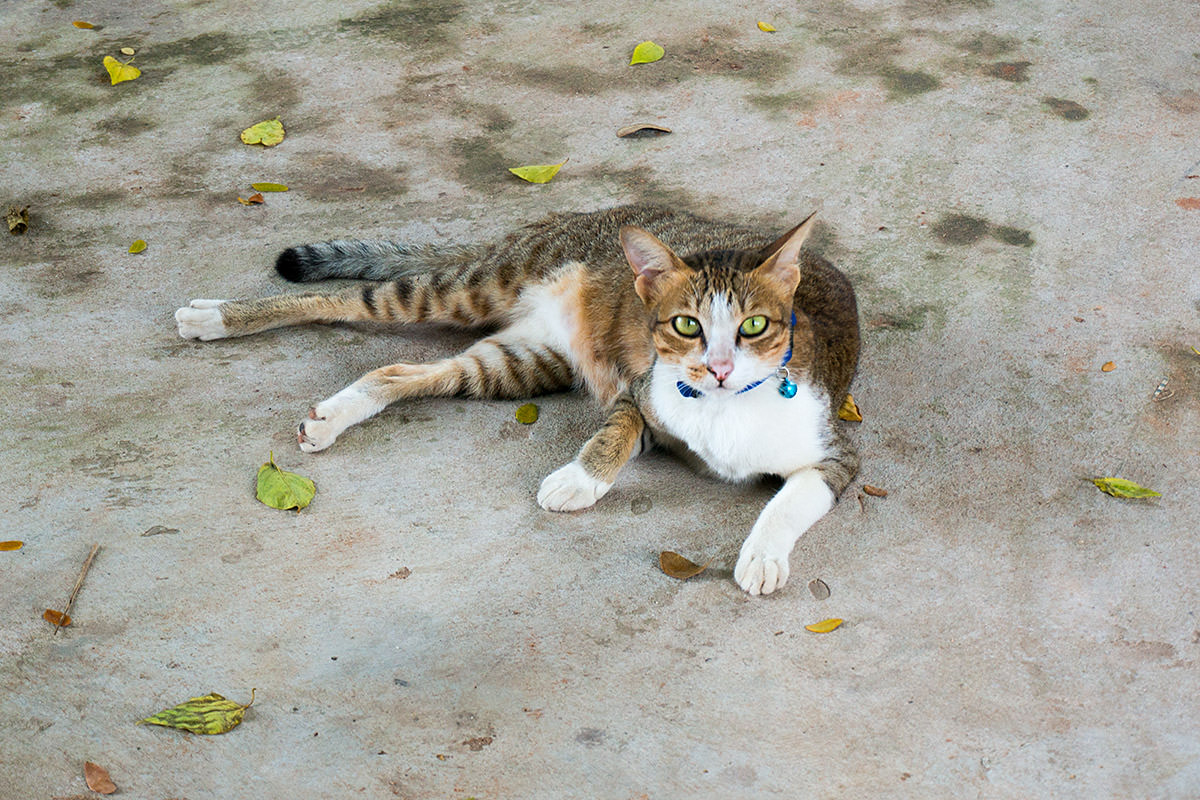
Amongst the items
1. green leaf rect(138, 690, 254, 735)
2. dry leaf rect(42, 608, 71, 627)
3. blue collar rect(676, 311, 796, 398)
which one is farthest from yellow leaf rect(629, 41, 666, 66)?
green leaf rect(138, 690, 254, 735)

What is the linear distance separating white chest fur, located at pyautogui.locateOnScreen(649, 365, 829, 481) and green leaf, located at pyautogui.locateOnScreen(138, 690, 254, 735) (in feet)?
5.16

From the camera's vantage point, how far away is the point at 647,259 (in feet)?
11.4

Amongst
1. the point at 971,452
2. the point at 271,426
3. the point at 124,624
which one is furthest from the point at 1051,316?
the point at 124,624

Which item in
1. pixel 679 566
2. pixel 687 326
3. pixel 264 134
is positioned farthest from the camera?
pixel 264 134

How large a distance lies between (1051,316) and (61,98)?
5357 mm

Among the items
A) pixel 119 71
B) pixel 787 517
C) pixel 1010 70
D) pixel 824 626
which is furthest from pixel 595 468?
pixel 119 71

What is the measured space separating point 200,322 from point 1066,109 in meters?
4.56

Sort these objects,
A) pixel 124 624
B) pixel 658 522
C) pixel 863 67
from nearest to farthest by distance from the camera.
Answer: pixel 124 624 → pixel 658 522 → pixel 863 67

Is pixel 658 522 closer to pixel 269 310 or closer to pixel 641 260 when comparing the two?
pixel 641 260

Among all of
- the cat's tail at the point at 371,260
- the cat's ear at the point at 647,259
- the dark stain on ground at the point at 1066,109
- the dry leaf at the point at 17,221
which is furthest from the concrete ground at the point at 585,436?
the cat's ear at the point at 647,259

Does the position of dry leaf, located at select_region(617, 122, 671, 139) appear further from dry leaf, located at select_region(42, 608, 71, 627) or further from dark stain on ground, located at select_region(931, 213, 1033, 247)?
dry leaf, located at select_region(42, 608, 71, 627)

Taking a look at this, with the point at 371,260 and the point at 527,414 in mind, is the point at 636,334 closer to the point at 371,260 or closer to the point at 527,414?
the point at 527,414

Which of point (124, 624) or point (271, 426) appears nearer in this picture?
point (124, 624)

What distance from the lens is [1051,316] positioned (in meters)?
4.44
